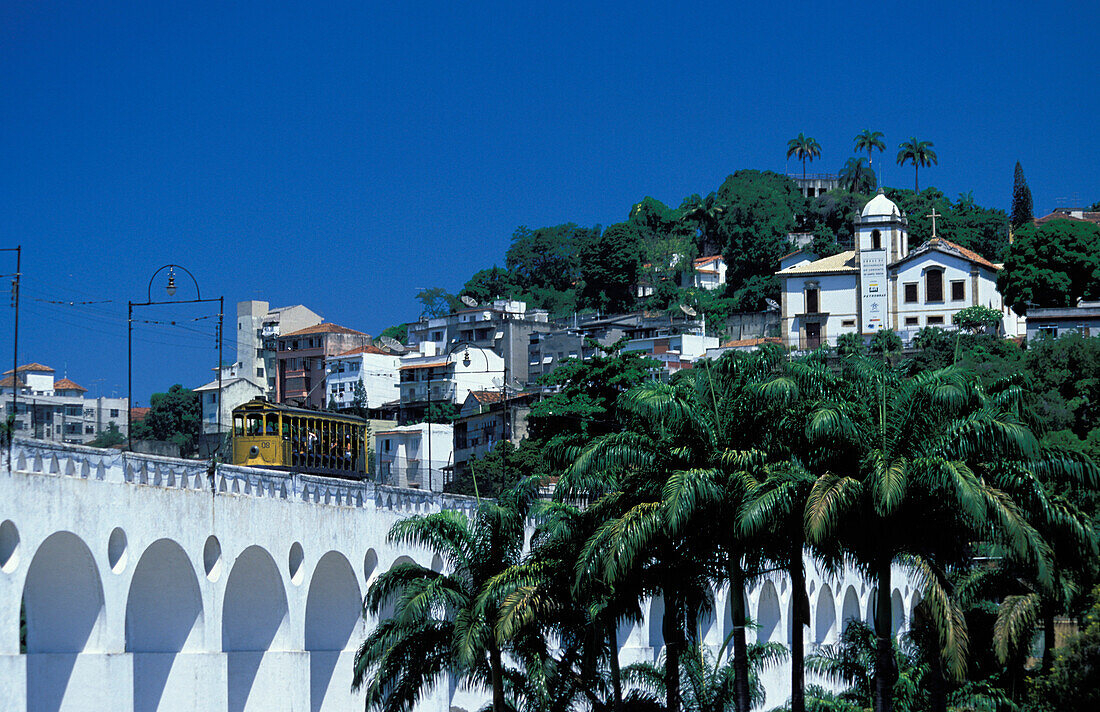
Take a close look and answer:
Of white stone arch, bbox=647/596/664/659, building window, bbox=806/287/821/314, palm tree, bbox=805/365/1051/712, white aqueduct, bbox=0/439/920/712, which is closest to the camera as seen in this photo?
palm tree, bbox=805/365/1051/712

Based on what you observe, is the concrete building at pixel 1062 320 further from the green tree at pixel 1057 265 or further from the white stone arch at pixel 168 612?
the white stone arch at pixel 168 612

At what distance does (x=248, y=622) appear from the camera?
104ft

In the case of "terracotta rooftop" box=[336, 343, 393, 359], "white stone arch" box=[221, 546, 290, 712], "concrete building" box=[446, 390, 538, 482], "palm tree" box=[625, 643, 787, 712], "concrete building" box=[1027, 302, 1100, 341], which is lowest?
"palm tree" box=[625, 643, 787, 712]

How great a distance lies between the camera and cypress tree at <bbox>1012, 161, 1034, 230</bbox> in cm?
10825

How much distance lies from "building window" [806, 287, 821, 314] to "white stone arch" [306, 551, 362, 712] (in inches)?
2451

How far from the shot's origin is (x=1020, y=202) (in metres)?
109

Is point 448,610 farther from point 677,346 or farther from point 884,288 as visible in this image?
point 677,346

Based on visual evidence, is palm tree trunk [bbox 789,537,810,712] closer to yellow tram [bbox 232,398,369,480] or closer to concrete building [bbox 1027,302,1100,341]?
yellow tram [bbox 232,398,369,480]

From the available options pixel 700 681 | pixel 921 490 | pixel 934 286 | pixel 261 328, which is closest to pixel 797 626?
pixel 700 681

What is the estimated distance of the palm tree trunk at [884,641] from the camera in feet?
80.6

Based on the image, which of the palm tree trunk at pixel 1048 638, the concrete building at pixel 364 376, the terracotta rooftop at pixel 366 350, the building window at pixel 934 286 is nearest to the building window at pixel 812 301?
the building window at pixel 934 286

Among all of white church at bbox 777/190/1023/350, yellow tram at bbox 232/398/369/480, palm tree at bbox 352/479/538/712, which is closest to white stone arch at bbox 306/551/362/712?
yellow tram at bbox 232/398/369/480

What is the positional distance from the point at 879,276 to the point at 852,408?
6887 centimetres

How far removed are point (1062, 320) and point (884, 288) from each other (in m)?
14.0
